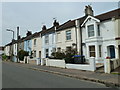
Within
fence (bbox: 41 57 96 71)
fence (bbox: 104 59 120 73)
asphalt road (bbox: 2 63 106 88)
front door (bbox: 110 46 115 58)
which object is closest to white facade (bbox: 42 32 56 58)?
fence (bbox: 41 57 96 71)

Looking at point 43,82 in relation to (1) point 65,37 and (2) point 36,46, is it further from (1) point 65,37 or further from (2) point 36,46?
(2) point 36,46

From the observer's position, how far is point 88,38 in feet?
59.5

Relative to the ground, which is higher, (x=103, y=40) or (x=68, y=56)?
(x=103, y=40)

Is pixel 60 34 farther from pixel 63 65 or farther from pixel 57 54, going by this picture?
pixel 63 65

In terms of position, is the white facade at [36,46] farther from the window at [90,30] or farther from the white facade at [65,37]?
the window at [90,30]

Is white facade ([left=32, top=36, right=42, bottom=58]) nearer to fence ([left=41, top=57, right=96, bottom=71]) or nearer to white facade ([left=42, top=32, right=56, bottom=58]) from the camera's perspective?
white facade ([left=42, top=32, right=56, bottom=58])

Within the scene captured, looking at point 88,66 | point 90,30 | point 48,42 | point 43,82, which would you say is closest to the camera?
point 43,82

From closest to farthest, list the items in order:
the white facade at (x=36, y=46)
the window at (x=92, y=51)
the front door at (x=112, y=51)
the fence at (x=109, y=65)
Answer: the fence at (x=109, y=65), the front door at (x=112, y=51), the window at (x=92, y=51), the white facade at (x=36, y=46)

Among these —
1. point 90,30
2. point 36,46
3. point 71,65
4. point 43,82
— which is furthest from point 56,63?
point 36,46

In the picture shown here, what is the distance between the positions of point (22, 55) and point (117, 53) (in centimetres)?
2215

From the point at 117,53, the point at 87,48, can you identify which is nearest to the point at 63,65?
the point at 87,48

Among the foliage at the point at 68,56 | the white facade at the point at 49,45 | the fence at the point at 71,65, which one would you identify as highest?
the white facade at the point at 49,45

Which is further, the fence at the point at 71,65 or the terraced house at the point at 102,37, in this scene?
the terraced house at the point at 102,37

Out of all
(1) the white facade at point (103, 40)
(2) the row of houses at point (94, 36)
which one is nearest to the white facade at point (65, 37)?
(2) the row of houses at point (94, 36)
